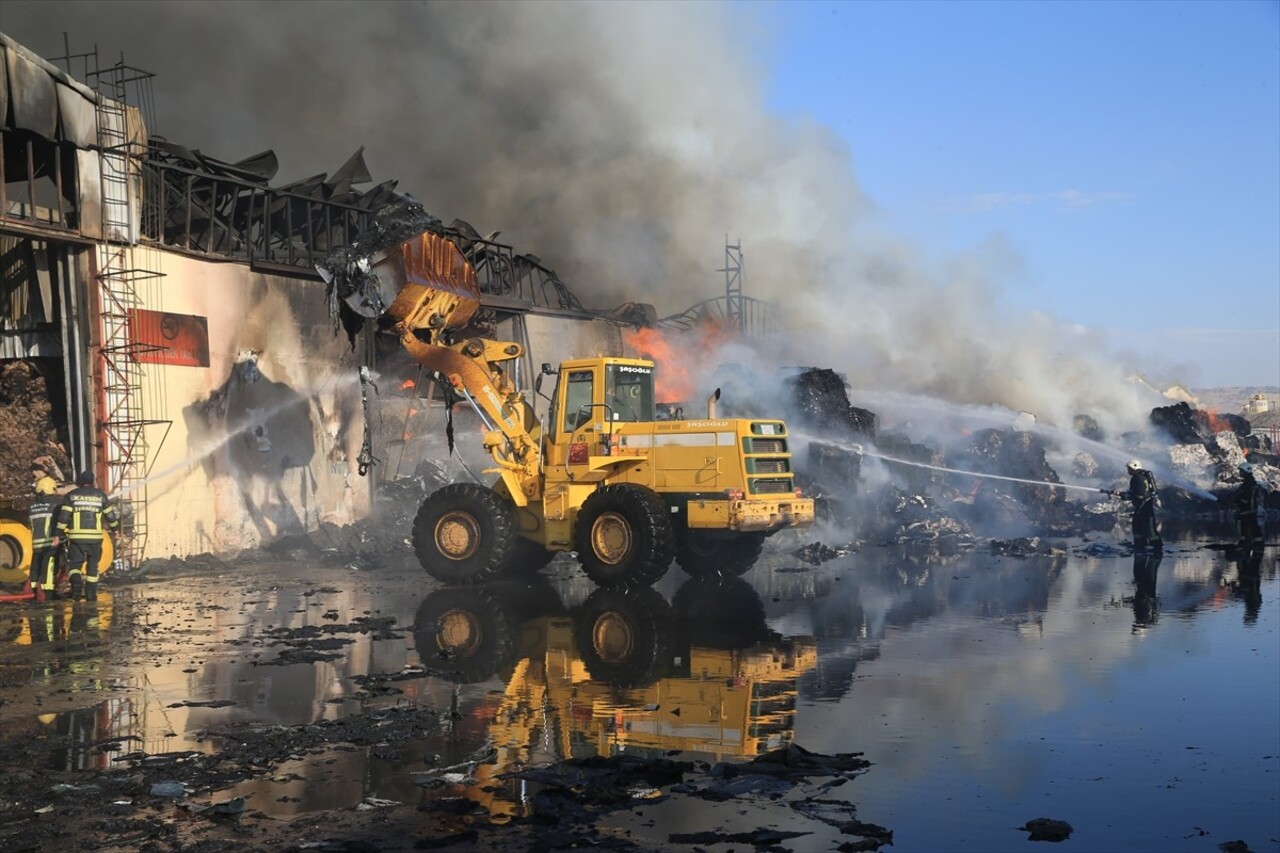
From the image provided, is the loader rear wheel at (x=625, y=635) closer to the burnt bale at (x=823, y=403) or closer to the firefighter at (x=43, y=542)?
the firefighter at (x=43, y=542)

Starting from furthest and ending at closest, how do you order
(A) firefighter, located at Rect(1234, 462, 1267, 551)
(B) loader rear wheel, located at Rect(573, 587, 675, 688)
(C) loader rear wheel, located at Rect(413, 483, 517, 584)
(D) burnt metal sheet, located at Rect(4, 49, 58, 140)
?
(A) firefighter, located at Rect(1234, 462, 1267, 551)
(D) burnt metal sheet, located at Rect(4, 49, 58, 140)
(C) loader rear wheel, located at Rect(413, 483, 517, 584)
(B) loader rear wheel, located at Rect(573, 587, 675, 688)

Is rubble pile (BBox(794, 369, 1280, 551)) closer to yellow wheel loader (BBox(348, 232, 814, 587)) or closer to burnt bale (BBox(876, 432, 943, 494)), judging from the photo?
burnt bale (BBox(876, 432, 943, 494))

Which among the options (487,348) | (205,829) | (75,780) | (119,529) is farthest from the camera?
(119,529)

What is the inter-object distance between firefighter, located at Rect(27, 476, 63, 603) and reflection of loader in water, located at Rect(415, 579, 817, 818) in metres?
4.43

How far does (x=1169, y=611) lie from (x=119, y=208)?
15.0 m

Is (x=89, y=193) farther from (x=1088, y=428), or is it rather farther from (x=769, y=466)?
(x=1088, y=428)

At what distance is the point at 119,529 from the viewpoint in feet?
57.9

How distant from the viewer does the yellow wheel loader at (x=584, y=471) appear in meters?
15.2

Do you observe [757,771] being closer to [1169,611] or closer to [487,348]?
[1169,611]

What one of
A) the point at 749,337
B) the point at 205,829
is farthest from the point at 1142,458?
the point at 205,829

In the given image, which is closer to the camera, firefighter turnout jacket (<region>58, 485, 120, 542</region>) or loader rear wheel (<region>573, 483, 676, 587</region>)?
firefighter turnout jacket (<region>58, 485, 120, 542</region>)

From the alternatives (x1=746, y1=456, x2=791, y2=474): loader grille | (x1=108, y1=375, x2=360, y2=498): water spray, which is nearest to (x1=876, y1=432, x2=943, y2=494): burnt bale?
(x1=746, y1=456, x2=791, y2=474): loader grille

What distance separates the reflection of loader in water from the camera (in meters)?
7.45

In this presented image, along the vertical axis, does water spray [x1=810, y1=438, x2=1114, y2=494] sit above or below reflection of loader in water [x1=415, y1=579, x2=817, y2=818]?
above
